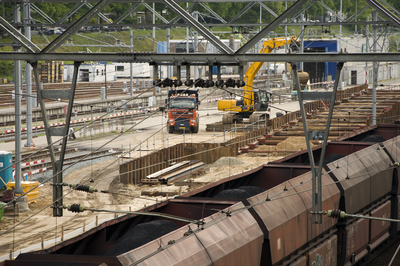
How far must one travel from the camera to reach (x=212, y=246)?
9.60 metres

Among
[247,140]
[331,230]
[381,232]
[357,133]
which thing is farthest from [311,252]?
[247,140]

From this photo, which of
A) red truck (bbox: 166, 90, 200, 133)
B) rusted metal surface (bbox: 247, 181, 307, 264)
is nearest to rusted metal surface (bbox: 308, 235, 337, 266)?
rusted metal surface (bbox: 247, 181, 307, 264)

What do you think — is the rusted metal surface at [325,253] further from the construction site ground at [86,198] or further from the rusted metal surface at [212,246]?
the construction site ground at [86,198]

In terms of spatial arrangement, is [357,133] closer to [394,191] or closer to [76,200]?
[394,191]

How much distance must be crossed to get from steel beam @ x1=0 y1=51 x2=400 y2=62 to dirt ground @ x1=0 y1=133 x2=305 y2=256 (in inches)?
143

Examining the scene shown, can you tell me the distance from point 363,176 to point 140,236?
326 inches

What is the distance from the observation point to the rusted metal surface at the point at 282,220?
11.2 meters

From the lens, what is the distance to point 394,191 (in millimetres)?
18578

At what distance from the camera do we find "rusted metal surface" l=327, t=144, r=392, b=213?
15.1 metres

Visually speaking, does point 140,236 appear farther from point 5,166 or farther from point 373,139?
point 373,139

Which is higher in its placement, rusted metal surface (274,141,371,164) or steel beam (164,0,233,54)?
steel beam (164,0,233,54)

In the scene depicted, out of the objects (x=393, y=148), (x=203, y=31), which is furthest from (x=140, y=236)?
(x=393, y=148)

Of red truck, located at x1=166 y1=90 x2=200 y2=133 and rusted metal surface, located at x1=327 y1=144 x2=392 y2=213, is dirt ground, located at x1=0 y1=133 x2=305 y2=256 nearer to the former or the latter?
rusted metal surface, located at x1=327 y1=144 x2=392 y2=213

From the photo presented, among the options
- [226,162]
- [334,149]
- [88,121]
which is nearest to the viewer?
[334,149]
